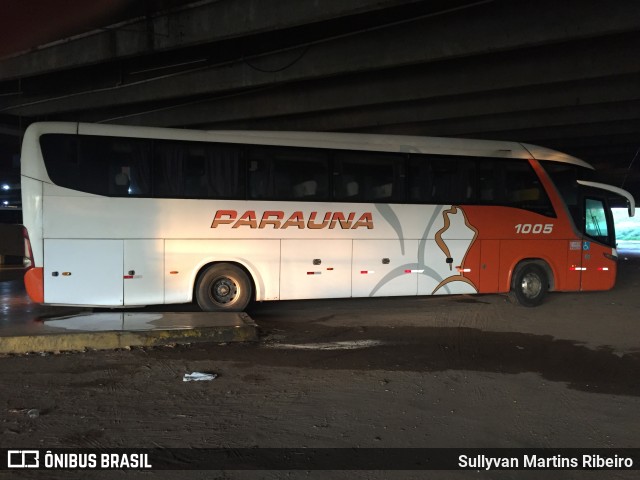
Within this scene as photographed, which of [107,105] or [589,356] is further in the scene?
[107,105]

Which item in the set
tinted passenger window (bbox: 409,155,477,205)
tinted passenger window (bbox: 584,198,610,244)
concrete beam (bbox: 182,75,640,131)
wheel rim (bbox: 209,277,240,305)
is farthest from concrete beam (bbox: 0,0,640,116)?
wheel rim (bbox: 209,277,240,305)

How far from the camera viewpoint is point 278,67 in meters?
11.7

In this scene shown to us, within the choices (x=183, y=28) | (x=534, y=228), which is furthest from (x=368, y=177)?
(x=183, y=28)

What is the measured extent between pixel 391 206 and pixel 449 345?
11.2 feet

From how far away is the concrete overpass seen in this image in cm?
911

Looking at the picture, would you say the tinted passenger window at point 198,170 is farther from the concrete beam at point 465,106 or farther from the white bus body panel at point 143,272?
the concrete beam at point 465,106

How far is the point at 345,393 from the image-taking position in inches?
208

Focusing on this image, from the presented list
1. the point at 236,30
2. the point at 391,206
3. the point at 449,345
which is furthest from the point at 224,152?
the point at 449,345

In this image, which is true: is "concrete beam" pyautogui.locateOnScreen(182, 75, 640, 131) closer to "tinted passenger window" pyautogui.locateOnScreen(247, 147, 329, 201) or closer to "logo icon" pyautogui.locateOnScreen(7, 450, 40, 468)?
"tinted passenger window" pyautogui.locateOnScreen(247, 147, 329, 201)

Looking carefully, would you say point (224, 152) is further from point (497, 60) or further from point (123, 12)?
point (497, 60)

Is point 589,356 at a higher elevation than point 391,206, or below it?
below

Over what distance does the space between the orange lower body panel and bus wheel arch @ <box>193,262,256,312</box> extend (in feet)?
8.27

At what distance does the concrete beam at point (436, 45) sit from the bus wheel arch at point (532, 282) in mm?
4389

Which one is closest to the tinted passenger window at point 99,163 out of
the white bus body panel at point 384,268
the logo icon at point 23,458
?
the white bus body panel at point 384,268
